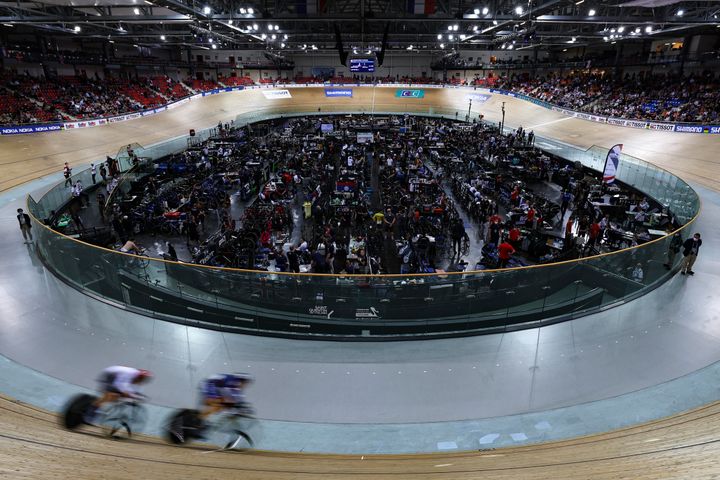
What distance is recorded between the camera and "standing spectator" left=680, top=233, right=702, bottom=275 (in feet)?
31.4

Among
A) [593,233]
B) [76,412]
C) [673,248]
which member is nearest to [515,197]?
[593,233]

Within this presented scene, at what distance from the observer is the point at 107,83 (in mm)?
39250

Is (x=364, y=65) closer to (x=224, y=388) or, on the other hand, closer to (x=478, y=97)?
(x=478, y=97)

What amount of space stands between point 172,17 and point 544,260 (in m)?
20.5

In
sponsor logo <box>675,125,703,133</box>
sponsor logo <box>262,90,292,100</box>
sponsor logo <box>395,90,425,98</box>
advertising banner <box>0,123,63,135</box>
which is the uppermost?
sponsor logo <box>395,90,425,98</box>

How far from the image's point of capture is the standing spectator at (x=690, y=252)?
31.4ft

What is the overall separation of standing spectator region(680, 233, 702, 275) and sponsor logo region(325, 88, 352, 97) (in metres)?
43.3

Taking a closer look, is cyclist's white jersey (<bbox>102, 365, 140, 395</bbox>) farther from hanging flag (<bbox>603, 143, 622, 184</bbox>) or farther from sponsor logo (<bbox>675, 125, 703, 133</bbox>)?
sponsor logo (<bbox>675, 125, 703, 133</bbox>)

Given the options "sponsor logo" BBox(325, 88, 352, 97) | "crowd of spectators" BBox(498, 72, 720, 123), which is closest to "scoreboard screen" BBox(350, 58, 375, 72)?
"sponsor logo" BBox(325, 88, 352, 97)

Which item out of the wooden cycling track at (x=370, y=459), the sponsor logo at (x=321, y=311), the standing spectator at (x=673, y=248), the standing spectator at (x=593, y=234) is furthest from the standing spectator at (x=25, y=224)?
the standing spectator at (x=673, y=248)

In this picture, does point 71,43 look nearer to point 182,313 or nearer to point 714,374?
point 182,313

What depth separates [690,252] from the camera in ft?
31.6

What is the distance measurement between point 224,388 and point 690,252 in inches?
415

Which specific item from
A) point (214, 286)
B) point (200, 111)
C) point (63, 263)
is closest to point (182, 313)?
point (214, 286)
